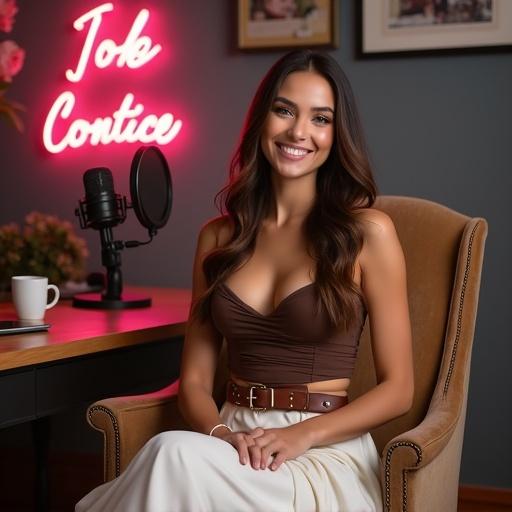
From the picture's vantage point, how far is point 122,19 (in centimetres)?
345

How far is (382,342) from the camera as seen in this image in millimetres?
1996

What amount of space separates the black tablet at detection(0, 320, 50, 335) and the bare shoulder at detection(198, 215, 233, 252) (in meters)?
0.43

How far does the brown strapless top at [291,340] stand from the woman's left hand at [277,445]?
18cm

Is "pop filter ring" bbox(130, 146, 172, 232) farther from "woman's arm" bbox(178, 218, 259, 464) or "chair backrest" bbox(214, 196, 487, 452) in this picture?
"chair backrest" bbox(214, 196, 487, 452)

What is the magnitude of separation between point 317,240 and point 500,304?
1.15 metres

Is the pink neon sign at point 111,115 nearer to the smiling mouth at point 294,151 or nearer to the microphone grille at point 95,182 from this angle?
the microphone grille at point 95,182

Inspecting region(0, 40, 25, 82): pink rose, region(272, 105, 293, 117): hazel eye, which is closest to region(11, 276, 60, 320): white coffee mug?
region(272, 105, 293, 117): hazel eye

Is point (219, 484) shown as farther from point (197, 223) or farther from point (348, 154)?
point (197, 223)

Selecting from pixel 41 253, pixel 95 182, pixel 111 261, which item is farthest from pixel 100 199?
pixel 41 253

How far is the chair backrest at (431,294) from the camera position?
86.0 inches

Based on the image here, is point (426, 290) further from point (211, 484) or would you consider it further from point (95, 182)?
point (95, 182)

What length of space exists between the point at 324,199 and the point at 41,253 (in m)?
1.19

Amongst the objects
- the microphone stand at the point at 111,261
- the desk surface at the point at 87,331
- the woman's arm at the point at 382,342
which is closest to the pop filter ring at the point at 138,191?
the microphone stand at the point at 111,261

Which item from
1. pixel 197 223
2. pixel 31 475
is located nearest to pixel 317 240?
pixel 197 223
